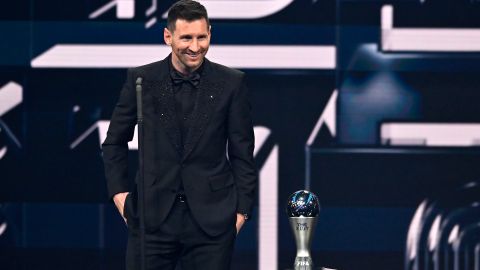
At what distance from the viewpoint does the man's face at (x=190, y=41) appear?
10.2 ft

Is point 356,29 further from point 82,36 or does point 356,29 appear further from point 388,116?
point 82,36

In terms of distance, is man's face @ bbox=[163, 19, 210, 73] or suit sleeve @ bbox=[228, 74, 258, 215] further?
suit sleeve @ bbox=[228, 74, 258, 215]

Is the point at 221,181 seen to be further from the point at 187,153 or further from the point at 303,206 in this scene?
the point at 303,206

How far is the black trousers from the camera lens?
10.3 ft

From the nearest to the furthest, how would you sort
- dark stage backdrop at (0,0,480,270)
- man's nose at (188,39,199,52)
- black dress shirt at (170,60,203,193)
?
man's nose at (188,39,199,52)
black dress shirt at (170,60,203,193)
dark stage backdrop at (0,0,480,270)

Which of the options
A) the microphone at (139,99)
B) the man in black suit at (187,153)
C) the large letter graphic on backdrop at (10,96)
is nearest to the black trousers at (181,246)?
the man in black suit at (187,153)

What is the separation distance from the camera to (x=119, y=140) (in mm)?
3283

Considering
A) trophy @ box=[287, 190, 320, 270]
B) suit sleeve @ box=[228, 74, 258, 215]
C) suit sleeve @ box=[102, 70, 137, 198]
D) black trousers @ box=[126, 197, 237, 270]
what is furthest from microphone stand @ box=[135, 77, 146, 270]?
trophy @ box=[287, 190, 320, 270]

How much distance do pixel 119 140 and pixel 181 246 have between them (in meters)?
0.42

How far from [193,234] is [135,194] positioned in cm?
24

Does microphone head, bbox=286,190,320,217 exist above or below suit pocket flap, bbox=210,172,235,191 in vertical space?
below

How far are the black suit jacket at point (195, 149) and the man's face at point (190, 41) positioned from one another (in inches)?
4.6

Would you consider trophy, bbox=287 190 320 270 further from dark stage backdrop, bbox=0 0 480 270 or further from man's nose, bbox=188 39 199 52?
dark stage backdrop, bbox=0 0 480 270

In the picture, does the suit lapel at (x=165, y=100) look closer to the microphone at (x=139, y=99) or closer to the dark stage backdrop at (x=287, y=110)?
the microphone at (x=139, y=99)
